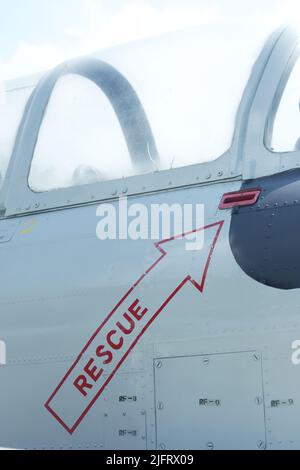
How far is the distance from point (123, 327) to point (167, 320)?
31 centimetres

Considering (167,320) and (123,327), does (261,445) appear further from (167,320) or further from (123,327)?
(123,327)

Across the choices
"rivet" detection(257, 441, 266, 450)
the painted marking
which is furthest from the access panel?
the painted marking

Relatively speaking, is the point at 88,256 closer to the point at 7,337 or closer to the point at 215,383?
the point at 7,337

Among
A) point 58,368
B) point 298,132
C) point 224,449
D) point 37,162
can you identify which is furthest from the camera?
point 37,162

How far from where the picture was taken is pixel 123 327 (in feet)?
16.3

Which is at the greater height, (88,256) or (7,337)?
(88,256)

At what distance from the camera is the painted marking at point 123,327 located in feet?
15.8

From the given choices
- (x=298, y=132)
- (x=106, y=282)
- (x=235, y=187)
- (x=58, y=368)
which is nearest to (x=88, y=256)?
(x=106, y=282)

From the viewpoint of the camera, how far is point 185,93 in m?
5.44

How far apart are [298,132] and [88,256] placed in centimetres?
146

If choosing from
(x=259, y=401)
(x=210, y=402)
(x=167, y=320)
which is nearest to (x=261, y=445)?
(x=259, y=401)

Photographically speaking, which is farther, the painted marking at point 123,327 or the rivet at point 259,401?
the painted marking at point 123,327

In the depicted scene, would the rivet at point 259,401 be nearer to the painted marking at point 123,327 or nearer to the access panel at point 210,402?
the access panel at point 210,402

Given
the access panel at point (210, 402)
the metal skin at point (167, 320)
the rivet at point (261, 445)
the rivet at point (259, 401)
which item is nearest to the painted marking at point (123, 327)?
the metal skin at point (167, 320)
